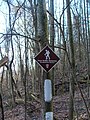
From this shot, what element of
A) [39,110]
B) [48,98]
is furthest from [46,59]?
[39,110]

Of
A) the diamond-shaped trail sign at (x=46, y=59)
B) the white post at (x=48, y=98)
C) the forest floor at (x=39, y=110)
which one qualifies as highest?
the diamond-shaped trail sign at (x=46, y=59)

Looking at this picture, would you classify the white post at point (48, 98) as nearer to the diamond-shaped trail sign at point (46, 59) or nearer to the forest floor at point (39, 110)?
the diamond-shaped trail sign at point (46, 59)

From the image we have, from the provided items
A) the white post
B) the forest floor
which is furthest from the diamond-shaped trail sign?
the forest floor

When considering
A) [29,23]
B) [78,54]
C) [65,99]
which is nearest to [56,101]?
[65,99]

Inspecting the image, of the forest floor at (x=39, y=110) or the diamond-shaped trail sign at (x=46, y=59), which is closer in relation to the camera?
the diamond-shaped trail sign at (x=46, y=59)

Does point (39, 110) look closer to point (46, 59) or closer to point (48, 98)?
point (48, 98)

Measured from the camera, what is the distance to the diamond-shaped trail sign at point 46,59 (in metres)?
5.46

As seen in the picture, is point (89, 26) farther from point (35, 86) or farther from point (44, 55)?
point (44, 55)

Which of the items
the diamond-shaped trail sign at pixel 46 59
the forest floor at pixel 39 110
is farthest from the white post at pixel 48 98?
the forest floor at pixel 39 110

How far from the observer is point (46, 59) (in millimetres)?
5504

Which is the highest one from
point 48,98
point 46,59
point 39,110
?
point 46,59

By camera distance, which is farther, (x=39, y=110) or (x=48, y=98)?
(x=39, y=110)

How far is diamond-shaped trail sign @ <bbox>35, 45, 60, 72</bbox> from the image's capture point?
5458 mm

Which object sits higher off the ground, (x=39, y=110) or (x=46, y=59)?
(x=46, y=59)
